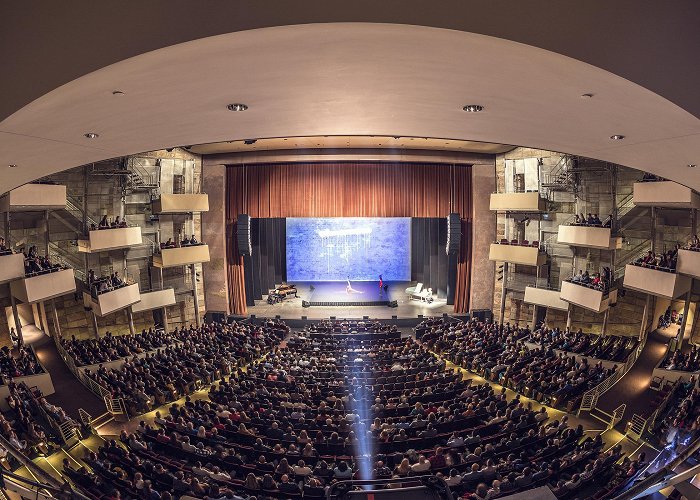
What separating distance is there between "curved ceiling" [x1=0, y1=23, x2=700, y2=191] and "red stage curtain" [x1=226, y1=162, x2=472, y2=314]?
20.0 metres

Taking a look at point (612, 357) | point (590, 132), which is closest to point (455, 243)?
point (612, 357)

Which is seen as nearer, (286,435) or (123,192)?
(286,435)

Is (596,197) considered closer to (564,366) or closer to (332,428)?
(564,366)

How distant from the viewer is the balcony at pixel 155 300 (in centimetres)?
2209

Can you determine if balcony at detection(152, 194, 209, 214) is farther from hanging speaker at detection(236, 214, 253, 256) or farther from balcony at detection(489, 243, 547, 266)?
balcony at detection(489, 243, 547, 266)

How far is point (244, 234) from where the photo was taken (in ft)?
82.3

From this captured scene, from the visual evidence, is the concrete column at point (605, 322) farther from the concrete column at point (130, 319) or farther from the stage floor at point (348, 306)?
the concrete column at point (130, 319)

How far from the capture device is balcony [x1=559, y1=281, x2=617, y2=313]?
19016 mm

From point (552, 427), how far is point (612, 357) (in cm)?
729

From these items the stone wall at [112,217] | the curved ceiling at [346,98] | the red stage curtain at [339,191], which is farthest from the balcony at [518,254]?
the curved ceiling at [346,98]

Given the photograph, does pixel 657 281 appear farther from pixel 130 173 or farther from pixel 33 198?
pixel 33 198

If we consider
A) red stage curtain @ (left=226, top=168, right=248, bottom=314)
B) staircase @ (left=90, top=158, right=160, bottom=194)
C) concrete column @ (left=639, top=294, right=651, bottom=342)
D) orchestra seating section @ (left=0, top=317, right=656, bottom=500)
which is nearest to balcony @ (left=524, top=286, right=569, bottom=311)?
orchestra seating section @ (left=0, top=317, right=656, bottom=500)

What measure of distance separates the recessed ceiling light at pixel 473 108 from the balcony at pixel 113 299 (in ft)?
63.0

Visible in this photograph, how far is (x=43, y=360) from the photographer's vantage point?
1733cm
